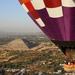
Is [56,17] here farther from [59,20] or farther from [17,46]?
[17,46]

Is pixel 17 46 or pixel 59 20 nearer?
pixel 59 20

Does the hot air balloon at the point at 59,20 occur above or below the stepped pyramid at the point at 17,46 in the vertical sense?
above

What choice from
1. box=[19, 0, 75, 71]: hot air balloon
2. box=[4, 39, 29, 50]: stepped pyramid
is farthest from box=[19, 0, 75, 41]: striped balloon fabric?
box=[4, 39, 29, 50]: stepped pyramid

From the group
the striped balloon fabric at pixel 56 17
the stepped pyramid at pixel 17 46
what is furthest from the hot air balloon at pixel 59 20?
the stepped pyramid at pixel 17 46

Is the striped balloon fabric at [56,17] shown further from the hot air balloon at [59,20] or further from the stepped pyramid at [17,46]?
the stepped pyramid at [17,46]

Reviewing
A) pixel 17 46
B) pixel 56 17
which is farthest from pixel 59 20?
pixel 17 46

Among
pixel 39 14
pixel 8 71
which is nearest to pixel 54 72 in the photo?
pixel 8 71

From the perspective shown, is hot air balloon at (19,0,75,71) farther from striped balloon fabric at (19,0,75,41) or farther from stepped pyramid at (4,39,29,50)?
stepped pyramid at (4,39,29,50)

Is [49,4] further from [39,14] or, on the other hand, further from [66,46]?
[66,46]
